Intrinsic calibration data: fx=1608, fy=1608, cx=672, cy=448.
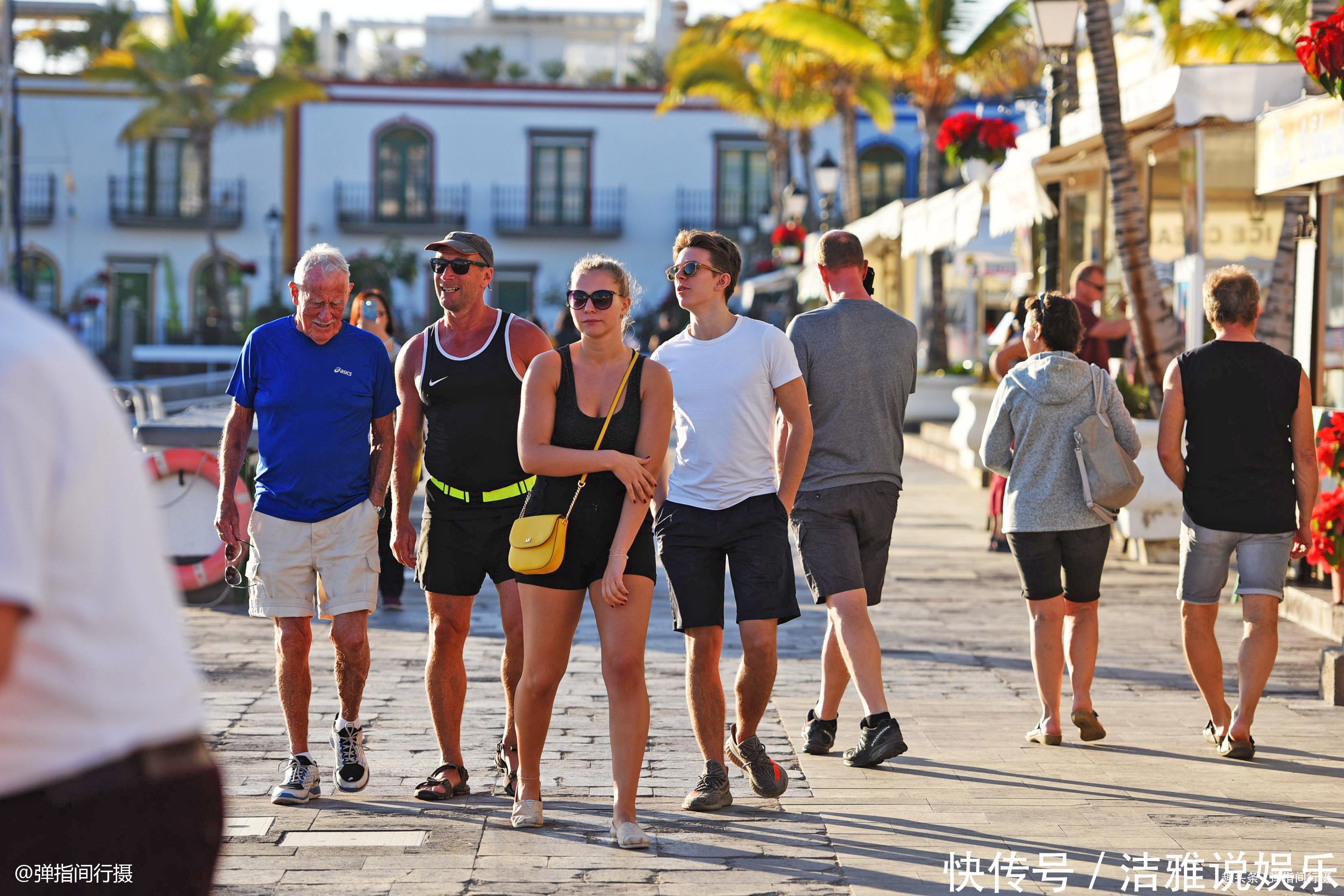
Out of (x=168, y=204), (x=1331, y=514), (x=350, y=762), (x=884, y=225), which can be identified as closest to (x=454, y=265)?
(x=350, y=762)

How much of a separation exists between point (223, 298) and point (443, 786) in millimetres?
40126

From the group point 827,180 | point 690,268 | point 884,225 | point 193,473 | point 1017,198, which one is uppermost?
point 827,180

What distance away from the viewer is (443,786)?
5.20m

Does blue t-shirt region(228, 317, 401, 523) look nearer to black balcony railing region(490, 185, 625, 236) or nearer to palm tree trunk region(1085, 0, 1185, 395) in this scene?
palm tree trunk region(1085, 0, 1185, 395)

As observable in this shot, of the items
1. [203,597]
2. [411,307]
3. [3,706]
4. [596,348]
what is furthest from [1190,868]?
[411,307]

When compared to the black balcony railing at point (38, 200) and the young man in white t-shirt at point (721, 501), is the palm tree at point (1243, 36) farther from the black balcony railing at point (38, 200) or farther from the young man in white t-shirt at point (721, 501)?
the black balcony railing at point (38, 200)

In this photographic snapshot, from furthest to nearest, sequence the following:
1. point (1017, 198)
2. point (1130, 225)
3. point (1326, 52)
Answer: point (1017, 198) < point (1130, 225) < point (1326, 52)

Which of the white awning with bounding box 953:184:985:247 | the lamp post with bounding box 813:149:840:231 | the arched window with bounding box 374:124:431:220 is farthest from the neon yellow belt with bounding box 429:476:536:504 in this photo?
the arched window with bounding box 374:124:431:220

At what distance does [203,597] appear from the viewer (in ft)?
30.3

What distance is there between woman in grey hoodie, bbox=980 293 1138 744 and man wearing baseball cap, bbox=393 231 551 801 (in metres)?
1.92

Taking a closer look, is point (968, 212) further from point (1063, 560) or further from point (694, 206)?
point (694, 206)

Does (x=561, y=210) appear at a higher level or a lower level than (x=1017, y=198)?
higher

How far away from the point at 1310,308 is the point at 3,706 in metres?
10.0

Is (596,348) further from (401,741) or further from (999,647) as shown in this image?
(999,647)
